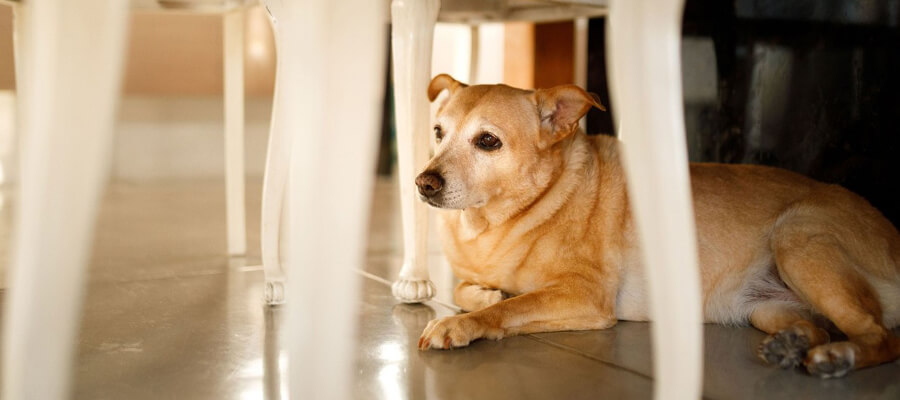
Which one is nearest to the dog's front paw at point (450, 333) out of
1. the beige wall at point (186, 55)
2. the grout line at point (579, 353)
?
the grout line at point (579, 353)

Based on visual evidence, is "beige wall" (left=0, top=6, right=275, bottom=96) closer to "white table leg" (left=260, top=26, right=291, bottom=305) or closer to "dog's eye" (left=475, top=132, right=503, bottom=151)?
"white table leg" (left=260, top=26, right=291, bottom=305)

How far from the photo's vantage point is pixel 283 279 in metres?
1.86

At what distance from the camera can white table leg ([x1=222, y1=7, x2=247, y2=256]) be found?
246 cm

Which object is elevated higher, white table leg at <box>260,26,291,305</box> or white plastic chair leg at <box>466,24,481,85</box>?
white plastic chair leg at <box>466,24,481,85</box>

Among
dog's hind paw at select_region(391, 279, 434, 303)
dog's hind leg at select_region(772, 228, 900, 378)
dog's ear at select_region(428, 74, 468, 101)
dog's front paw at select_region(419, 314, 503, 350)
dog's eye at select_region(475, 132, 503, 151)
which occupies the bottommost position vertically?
dog's hind paw at select_region(391, 279, 434, 303)

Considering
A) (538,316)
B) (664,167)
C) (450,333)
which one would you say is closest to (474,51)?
(538,316)

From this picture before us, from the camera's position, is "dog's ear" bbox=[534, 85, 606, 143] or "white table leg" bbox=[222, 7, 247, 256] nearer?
"dog's ear" bbox=[534, 85, 606, 143]

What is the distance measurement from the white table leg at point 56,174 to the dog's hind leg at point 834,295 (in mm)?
1158

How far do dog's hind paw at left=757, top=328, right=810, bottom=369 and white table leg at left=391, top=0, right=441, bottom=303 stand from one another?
2.61 feet

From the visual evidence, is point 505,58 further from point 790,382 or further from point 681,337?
point 681,337

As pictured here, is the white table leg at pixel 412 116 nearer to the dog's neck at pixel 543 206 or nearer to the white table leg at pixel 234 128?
the dog's neck at pixel 543 206

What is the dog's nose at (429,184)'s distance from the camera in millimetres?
1705

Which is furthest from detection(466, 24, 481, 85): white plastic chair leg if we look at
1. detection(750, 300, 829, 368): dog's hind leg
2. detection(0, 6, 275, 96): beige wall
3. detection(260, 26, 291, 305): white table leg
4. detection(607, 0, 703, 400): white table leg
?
detection(0, 6, 275, 96): beige wall

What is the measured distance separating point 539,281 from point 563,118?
0.40 metres
